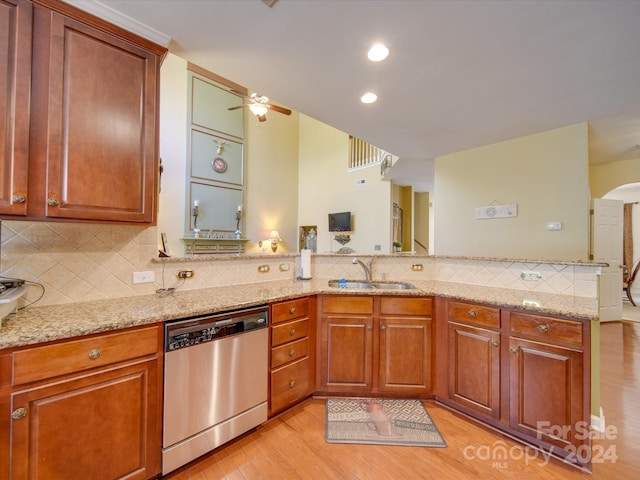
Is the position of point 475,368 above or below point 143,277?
below

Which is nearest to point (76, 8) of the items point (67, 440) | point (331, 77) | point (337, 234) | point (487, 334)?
point (331, 77)

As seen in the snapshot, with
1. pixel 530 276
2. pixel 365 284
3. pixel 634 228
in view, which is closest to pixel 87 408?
pixel 365 284

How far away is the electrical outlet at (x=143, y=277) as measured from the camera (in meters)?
1.81

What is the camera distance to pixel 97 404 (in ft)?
4.04

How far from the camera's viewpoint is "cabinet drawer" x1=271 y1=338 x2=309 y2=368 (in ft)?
6.32

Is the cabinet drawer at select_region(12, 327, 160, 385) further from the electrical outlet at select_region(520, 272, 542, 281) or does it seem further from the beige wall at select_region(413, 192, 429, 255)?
the beige wall at select_region(413, 192, 429, 255)

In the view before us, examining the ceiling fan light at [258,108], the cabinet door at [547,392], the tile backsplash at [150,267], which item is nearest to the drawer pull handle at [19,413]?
the tile backsplash at [150,267]

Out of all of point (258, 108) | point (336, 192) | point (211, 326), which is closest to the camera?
point (211, 326)

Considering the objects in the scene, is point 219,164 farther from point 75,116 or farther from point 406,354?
point 406,354

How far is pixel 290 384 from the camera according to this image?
2.04 m

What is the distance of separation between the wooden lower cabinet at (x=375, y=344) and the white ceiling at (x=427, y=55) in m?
1.63

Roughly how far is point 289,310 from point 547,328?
1.69m

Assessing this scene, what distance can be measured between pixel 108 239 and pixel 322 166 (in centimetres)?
657

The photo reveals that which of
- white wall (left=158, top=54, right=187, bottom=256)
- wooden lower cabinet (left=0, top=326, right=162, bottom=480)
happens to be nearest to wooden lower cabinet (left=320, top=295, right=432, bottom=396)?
wooden lower cabinet (left=0, top=326, right=162, bottom=480)
